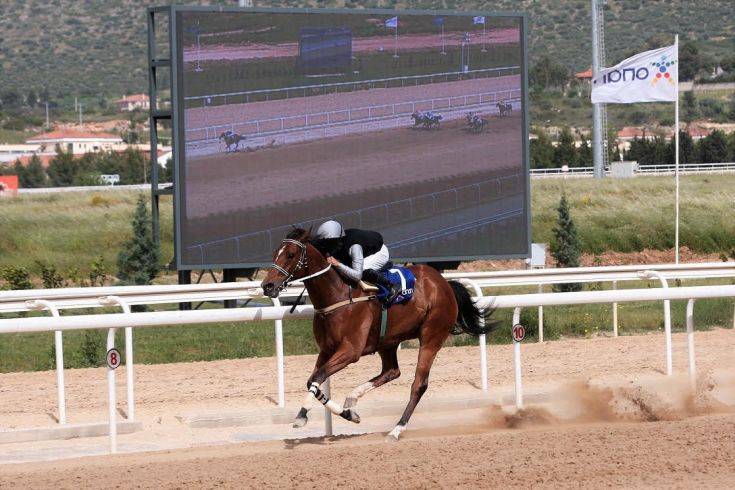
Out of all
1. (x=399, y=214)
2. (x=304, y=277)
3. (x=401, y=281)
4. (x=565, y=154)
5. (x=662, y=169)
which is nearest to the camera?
(x=304, y=277)

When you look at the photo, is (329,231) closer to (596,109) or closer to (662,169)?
(596,109)

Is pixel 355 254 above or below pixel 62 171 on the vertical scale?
above

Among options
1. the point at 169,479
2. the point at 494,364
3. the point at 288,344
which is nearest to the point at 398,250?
the point at 288,344

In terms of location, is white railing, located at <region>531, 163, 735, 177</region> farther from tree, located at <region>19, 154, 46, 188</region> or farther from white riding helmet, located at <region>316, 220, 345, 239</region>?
white riding helmet, located at <region>316, 220, 345, 239</region>

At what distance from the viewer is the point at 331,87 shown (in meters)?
16.9

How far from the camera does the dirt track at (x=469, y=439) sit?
20.4 ft

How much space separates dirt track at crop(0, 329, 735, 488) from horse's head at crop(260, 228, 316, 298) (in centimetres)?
90

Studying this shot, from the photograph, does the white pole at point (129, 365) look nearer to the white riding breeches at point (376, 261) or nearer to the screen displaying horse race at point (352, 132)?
the white riding breeches at point (376, 261)

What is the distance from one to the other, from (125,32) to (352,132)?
106808 millimetres

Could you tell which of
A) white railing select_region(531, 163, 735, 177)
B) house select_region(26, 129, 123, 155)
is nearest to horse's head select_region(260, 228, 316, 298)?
white railing select_region(531, 163, 735, 177)

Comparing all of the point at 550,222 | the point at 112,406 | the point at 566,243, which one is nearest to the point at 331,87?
the point at 566,243

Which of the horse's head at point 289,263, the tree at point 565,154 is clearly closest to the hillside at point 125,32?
the tree at point 565,154

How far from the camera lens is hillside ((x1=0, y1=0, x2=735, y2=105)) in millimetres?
109562

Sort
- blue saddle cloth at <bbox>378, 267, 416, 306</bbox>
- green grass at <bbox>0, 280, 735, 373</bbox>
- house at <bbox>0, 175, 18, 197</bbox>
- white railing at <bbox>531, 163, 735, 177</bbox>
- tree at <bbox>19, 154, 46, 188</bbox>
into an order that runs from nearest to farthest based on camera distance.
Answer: blue saddle cloth at <bbox>378, 267, 416, 306</bbox> → green grass at <bbox>0, 280, 735, 373</bbox> → house at <bbox>0, 175, 18, 197</bbox> → white railing at <bbox>531, 163, 735, 177</bbox> → tree at <bbox>19, 154, 46, 188</bbox>
